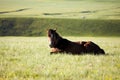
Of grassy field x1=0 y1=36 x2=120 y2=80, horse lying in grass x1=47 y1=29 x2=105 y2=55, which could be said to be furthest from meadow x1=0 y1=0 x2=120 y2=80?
horse lying in grass x1=47 y1=29 x2=105 y2=55

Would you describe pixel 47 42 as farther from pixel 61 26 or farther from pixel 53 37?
pixel 61 26

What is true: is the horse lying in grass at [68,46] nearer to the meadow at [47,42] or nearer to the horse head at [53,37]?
the horse head at [53,37]

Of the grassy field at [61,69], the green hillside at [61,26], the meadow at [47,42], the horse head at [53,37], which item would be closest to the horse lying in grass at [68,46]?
the horse head at [53,37]

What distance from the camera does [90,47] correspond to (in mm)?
15938

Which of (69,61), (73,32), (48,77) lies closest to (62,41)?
(69,61)

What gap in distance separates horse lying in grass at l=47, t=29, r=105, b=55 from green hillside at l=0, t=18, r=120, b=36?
80.5 meters

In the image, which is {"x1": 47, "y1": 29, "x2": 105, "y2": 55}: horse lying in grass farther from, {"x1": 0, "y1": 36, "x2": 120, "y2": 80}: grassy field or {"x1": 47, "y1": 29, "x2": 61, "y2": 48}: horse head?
{"x1": 0, "y1": 36, "x2": 120, "y2": 80}: grassy field

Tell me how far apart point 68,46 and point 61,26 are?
3577 inches

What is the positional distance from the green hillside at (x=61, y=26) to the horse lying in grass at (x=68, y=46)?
3171 inches

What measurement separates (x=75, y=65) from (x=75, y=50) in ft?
11.8

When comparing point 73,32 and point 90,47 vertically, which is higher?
point 90,47

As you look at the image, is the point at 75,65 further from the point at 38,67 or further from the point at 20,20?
the point at 20,20

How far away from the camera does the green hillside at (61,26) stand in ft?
324

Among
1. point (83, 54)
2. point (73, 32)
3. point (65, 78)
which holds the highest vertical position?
point (65, 78)
